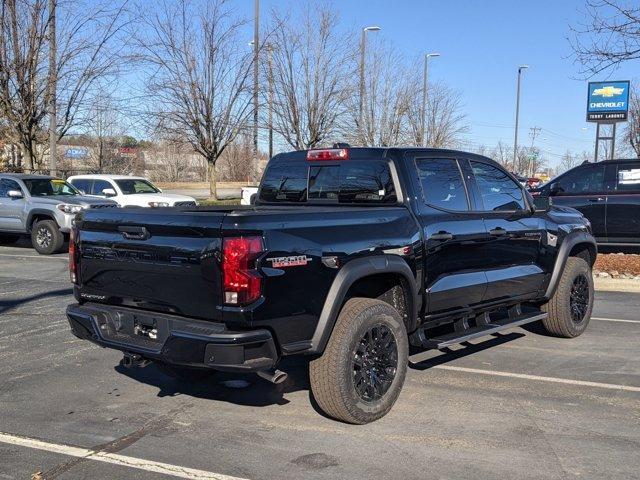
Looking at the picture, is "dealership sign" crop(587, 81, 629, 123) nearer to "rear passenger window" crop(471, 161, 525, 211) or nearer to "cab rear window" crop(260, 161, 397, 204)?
"rear passenger window" crop(471, 161, 525, 211)

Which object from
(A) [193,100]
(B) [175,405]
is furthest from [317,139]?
(B) [175,405]

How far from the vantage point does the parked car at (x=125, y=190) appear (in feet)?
53.8

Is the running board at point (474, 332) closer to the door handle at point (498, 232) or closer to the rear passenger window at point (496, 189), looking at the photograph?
the door handle at point (498, 232)

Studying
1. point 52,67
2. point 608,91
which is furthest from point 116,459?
point 608,91

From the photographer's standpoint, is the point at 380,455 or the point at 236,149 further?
the point at 236,149

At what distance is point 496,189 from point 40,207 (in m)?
10.9

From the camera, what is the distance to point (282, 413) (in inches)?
188

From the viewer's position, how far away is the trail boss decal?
12.8ft

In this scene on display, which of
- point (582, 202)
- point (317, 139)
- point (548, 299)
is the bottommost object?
point (548, 299)

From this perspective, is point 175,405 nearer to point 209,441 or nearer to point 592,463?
point 209,441

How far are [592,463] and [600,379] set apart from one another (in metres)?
1.87

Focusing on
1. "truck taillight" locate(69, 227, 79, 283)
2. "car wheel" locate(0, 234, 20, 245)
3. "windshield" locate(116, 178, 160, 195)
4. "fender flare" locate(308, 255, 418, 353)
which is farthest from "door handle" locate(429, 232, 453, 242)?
"car wheel" locate(0, 234, 20, 245)

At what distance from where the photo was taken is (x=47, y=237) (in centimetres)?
1394

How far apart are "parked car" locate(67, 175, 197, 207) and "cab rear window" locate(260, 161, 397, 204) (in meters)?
10.3
